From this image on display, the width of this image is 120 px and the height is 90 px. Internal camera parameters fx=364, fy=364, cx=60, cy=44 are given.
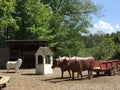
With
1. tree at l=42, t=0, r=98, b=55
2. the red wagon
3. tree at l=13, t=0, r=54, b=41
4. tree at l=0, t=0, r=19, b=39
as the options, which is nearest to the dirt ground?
the red wagon

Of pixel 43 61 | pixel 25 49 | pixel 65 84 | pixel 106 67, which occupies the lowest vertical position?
pixel 65 84

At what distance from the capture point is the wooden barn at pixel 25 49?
37969 mm

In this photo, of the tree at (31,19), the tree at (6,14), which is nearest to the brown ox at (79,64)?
the tree at (6,14)

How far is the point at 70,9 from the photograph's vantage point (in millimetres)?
52688

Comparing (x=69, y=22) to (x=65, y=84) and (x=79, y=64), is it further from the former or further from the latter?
(x=65, y=84)

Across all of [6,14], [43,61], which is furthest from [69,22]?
[43,61]

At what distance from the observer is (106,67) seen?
81.7ft

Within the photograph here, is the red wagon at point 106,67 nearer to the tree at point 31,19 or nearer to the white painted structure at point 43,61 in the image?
the white painted structure at point 43,61

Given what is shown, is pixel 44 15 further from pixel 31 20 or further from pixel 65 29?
pixel 65 29

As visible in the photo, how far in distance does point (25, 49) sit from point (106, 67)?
16.4 metres

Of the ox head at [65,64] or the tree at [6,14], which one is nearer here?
the ox head at [65,64]

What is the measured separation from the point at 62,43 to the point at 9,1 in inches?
429

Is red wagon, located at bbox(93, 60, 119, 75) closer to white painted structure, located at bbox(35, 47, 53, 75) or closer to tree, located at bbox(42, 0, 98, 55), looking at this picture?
white painted structure, located at bbox(35, 47, 53, 75)

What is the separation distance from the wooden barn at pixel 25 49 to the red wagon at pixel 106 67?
13288 mm
